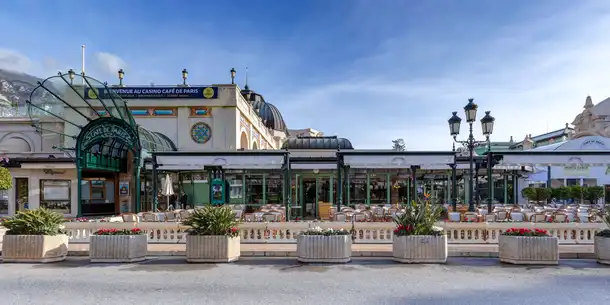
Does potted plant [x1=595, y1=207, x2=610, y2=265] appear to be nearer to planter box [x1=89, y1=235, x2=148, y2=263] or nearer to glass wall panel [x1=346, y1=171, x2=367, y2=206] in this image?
planter box [x1=89, y1=235, x2=148, y2=263]

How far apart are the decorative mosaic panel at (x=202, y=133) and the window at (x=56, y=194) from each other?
8.12 meters

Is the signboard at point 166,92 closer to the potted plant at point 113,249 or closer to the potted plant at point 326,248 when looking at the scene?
the potted plant at point 113,249

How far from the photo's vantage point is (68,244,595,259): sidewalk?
34.0ft

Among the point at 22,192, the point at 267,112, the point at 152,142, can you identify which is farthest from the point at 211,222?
the point at 267,112

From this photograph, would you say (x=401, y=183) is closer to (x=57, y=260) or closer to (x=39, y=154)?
(x=57, y=260)

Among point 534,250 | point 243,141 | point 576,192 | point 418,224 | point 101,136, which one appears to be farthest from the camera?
→ point 243,141

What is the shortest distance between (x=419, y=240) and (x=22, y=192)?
23965 mm

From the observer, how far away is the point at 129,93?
2988 cm

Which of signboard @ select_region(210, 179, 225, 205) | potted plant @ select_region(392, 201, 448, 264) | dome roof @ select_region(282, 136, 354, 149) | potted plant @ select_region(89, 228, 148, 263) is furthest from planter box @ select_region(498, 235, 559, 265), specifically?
dome roof @ select_region(282, 136, 354, 149)

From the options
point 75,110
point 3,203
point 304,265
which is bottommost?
point 304,265

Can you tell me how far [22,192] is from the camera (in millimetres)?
24984

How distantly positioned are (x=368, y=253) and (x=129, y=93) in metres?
24.4

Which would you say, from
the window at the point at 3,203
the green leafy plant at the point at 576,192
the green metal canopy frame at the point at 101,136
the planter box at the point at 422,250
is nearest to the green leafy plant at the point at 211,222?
the planter box at the point at 422,250

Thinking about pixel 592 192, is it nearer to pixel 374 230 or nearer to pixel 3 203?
pixel 374 230
